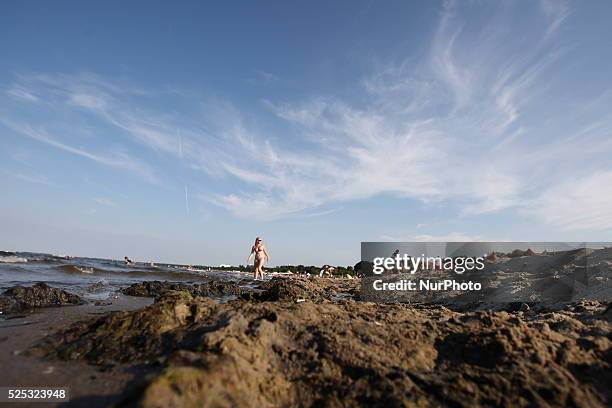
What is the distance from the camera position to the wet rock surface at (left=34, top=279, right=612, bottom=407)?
2500mm

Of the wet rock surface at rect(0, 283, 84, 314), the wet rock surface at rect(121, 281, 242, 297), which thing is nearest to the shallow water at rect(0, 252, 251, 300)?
the wet rock surface at rect(121, 281, 242, 297)

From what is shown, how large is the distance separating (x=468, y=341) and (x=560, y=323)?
1.75 m

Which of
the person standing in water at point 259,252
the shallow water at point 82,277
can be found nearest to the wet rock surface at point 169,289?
the shallow water at point 82,277

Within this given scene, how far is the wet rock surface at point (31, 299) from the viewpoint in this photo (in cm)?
693

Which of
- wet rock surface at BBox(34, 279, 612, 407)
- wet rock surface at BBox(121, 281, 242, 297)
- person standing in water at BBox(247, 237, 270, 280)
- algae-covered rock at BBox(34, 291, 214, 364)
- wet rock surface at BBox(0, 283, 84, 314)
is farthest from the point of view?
person standing in water at BBox(247, 237, 270, 280)

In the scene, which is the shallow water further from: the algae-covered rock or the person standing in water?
the algae-covered rock

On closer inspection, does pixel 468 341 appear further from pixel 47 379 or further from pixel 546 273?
pixel 546 273

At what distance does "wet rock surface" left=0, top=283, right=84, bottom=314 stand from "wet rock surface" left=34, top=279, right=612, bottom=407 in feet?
11.4

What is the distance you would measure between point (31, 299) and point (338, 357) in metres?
7.10

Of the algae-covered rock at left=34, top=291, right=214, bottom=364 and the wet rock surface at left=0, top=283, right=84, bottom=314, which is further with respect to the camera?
the wet rock surface at left=0, top=283, right=84, bottom=314

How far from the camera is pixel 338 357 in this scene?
3.08m

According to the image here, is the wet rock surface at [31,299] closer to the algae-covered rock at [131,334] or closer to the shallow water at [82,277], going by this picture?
the shallow water at [82,277]

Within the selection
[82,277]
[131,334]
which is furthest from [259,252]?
[131,334]
